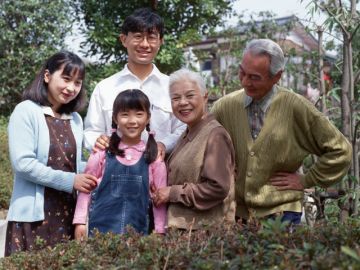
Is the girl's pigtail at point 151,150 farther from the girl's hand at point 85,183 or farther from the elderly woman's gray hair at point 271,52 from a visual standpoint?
the elderly woman's gray hair at point 271,52

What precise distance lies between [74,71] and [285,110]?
124 centimetres

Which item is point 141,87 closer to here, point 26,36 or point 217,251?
point 217,251

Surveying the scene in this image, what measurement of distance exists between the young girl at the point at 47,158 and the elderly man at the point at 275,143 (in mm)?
875

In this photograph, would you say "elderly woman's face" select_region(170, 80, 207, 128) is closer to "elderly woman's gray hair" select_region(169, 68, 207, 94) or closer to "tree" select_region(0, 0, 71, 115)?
"elderly woman's gray hair" select_region(169, 68, 207, 94)

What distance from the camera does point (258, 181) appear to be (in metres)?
3.05

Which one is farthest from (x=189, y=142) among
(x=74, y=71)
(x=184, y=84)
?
(x=74, y=71)

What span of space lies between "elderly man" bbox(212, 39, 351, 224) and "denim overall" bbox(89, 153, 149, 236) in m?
0.54

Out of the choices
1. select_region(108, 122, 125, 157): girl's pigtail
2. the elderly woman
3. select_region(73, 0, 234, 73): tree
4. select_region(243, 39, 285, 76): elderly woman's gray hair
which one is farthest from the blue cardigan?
select_region(73, 0, 234, 73): tree

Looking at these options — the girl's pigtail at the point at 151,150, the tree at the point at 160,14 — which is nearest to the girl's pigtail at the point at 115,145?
the girl's pigtail at the point at 151,150

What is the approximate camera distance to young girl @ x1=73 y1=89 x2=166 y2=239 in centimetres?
307

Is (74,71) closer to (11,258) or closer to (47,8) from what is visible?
(11,258)

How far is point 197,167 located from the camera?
2955 millimetres

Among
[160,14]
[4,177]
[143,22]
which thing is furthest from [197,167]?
[160,14]

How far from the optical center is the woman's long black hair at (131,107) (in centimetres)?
309
